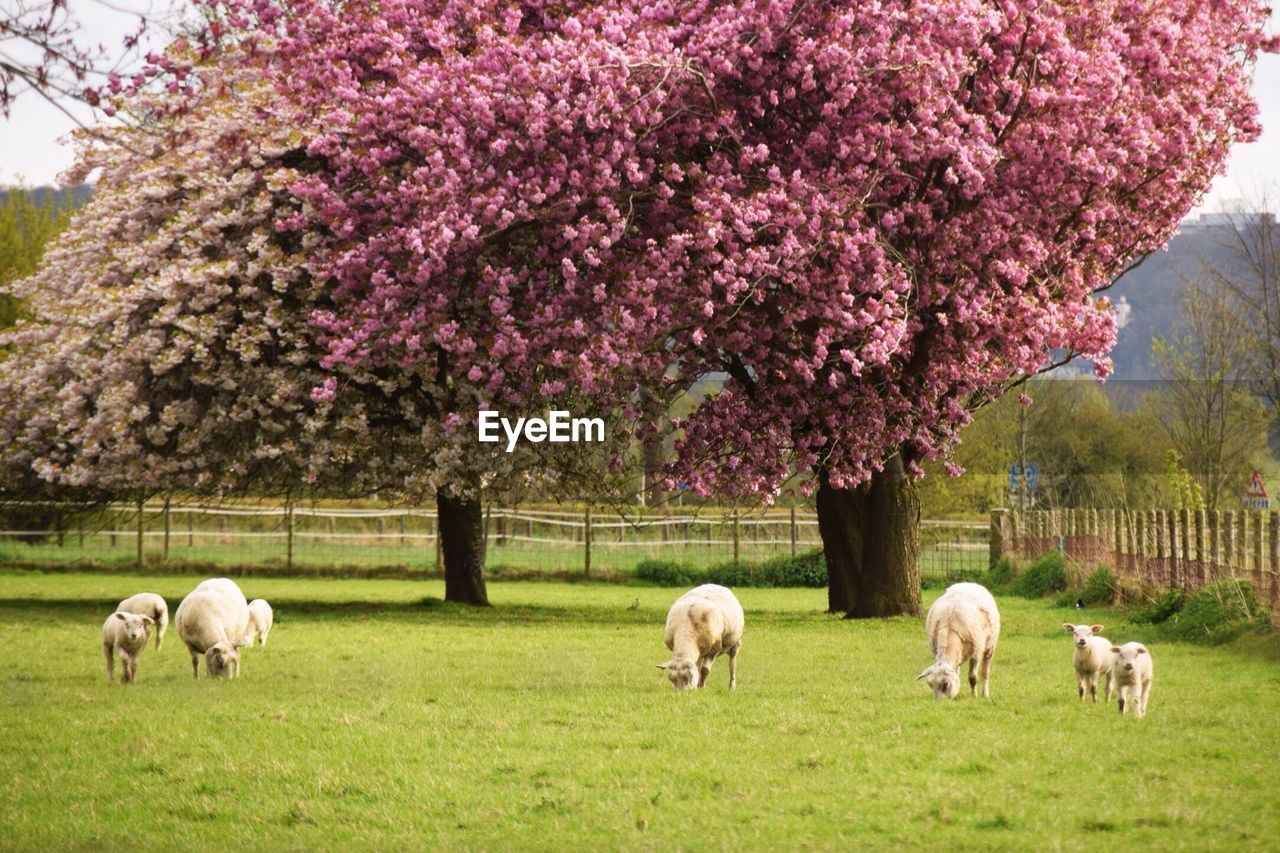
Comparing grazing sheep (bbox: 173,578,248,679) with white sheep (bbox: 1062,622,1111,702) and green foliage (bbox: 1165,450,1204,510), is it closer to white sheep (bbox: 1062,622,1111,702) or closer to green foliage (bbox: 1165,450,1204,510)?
white sheep (bbox: 1062,622,1111,702)

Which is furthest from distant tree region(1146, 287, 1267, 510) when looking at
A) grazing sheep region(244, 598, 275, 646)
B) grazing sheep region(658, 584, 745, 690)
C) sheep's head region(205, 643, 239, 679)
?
sheep's head region(205, 643, 239, 679)

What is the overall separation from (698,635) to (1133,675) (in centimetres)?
459

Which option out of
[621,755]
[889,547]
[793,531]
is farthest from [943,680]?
[793,531]

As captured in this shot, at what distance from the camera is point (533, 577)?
43156 mm

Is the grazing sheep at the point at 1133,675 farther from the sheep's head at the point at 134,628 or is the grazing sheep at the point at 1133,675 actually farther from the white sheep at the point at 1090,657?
the sheep's head at the point at 134,628

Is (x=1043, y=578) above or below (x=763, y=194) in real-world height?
below

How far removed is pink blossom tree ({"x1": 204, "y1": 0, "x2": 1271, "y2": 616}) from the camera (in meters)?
23.7

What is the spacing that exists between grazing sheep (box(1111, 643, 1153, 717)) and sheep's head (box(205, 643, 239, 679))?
31.8 feet

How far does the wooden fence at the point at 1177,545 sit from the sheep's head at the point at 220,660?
12.6m

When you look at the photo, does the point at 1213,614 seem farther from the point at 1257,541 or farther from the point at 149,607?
the point at 149,607

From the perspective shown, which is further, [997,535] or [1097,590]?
[997,535]

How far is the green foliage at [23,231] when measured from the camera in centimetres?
4738

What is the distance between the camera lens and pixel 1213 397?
52.1m

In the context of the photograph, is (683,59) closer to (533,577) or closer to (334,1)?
(334,1)
